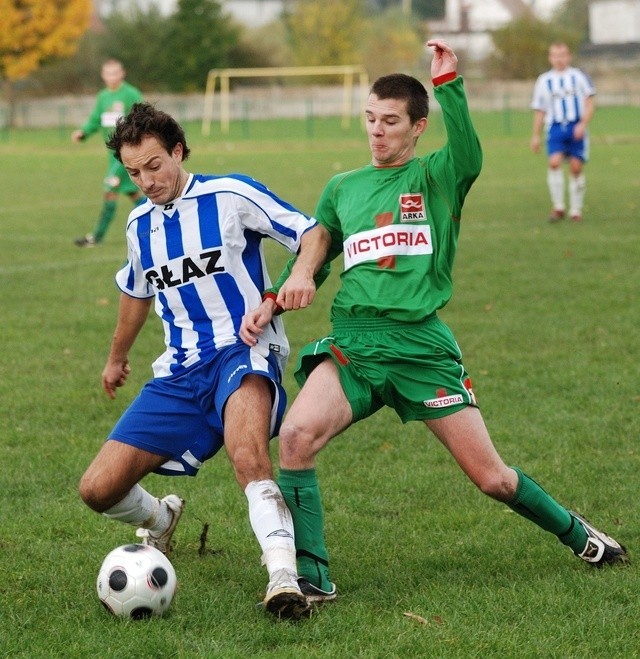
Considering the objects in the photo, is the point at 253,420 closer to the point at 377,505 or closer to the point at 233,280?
the point at 233,280

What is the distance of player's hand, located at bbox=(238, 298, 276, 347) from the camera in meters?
4.41

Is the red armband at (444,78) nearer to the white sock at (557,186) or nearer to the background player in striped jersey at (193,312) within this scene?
the background player in striped jersey at (193,312)

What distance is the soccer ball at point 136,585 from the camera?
4121 mm

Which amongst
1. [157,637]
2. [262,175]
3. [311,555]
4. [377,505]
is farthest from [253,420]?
[262,175]

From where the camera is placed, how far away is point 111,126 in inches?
591

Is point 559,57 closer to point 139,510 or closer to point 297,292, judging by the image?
point 297,292

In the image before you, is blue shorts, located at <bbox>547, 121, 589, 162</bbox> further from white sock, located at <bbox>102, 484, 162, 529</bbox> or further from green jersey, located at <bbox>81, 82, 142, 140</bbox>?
white sock, located at <bbox>102, 484, 162, 529</bbox>

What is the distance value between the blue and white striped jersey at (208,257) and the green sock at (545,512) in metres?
1.03

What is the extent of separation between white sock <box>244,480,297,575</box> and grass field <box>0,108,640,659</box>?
0.23 meters

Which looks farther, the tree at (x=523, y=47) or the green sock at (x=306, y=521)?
the tree at (x=523, y=47)

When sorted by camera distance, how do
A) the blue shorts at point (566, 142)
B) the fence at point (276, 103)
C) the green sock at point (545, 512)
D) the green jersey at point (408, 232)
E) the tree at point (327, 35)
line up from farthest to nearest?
the tree at point (327, 35) < the fence at point (276, 103) < the blue shorts at point (566, 142) < the green sock at point (545, 512) < the green jersey at point (408, 232)

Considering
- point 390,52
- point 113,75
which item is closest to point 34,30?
point 390,52

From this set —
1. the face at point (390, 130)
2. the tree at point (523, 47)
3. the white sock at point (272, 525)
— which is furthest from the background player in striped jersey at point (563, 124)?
the tree at point (523, 47)

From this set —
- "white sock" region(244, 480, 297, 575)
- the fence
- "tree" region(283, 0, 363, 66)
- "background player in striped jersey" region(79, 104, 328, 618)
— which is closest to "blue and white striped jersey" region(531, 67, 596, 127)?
"background player in striped jersey" region(79, 104, 328, 618)
